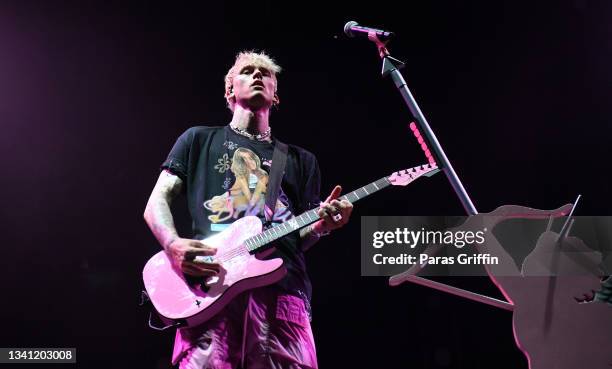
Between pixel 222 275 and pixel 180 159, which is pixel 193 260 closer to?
pixel 222 275

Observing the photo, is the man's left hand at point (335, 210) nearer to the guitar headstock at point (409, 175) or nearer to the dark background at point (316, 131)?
the guitar headstock at point (409, 175)

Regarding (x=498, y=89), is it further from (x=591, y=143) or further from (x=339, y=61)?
(x=339, y=61)

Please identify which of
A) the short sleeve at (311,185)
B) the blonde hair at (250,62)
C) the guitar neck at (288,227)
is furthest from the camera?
the blonde hair at (250,62)

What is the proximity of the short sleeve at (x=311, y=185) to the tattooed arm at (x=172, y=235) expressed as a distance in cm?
62

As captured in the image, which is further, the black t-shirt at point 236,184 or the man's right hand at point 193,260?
the black t-shirt at point 236,184

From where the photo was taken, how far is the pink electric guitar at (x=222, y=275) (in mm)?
2506

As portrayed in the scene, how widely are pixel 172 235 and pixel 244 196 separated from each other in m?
0.38

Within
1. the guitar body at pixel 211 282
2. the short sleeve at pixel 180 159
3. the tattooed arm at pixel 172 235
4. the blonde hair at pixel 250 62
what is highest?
the blonde hair at pixel 250 62

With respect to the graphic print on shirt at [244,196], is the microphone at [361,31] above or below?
above

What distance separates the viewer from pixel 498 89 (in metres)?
4.29

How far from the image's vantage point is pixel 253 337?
2.52 metres

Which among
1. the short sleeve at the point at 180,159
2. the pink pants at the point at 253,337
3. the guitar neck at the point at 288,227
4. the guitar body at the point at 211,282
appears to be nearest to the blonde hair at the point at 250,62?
the short sleeve at the point at 180,159

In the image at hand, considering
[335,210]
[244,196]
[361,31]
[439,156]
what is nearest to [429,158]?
[439,156]

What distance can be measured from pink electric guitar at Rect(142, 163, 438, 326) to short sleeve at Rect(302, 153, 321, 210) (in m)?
0.25
